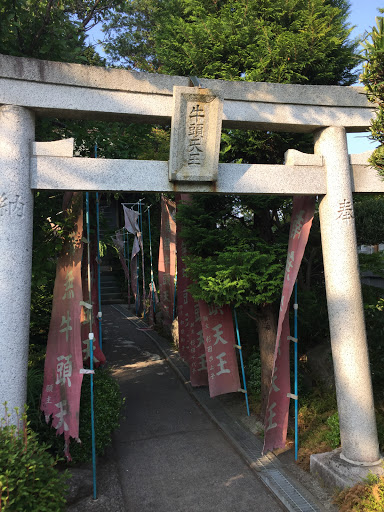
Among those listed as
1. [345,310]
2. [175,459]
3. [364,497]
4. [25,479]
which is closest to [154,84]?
[345,310]

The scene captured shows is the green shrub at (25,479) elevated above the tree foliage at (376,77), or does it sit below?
below

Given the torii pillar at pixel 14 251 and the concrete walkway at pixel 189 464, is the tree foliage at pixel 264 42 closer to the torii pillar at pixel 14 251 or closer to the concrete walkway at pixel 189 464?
the torii pillar at pixel 14 251

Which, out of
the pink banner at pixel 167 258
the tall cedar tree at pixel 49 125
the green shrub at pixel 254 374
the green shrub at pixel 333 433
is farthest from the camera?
the pink banner at pixel 167 258

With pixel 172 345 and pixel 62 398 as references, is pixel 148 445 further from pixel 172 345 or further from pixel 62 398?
pixel 172 345

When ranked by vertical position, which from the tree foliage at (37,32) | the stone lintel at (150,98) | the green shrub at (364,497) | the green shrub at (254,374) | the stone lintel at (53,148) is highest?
the tree foliage at (37,32)

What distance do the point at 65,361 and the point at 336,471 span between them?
4129 mm

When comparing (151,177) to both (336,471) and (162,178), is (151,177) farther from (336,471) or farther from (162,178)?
(336,471)

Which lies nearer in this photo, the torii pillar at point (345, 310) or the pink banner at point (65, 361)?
the torii pillar at point (345, 310)

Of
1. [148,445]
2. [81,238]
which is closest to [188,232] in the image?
[81,238]

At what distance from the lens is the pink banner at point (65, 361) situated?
5.85 meters

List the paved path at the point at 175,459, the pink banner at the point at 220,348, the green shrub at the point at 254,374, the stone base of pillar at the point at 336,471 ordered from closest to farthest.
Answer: the stone base of pillar at the point at 336,471 → the paved path at the point at 175,459 → the pink banner at the point at 220,348 → the green shrub at the point at 254,374

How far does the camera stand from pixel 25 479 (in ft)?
11.8

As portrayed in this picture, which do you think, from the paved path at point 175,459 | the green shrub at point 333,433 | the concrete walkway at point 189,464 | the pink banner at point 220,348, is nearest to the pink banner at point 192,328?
the concrete walkway at point 189,464

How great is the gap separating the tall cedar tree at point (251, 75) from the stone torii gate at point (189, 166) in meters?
1.53
